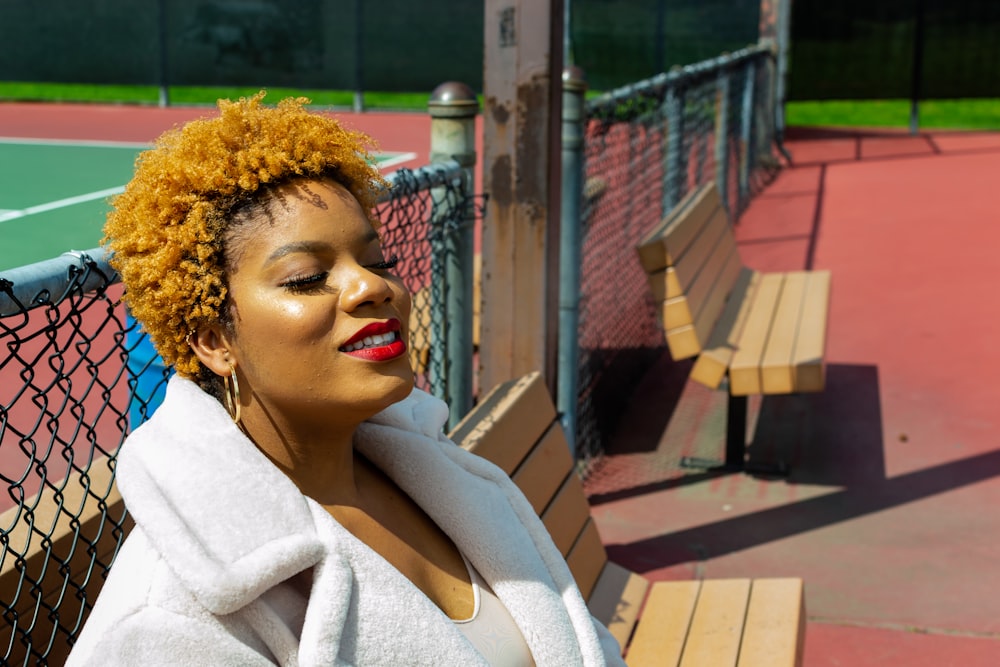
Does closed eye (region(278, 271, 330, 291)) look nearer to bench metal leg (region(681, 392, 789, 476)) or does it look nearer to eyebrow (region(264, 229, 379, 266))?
eyebrow (region(264, 229, 379, 266))

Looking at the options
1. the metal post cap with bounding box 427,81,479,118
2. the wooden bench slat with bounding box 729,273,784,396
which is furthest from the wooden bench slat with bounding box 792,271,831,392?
the metal post cap with bounding box 427,81,479,118

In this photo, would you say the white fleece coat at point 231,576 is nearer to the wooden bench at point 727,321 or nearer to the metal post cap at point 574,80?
the metal post cap at point 574,80

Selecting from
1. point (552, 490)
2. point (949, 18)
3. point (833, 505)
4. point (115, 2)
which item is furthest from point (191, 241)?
point (115, 2)

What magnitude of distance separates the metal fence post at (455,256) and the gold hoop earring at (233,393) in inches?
69.7

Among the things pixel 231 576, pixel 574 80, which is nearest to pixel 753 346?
pixel 574 80

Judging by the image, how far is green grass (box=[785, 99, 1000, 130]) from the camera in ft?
55.9

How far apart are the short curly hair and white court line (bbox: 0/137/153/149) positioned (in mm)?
13201

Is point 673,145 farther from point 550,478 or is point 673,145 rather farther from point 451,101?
point 550,478

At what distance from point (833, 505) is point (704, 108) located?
4.86 metres

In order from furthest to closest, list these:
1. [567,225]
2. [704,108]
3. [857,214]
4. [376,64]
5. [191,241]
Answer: [376,64], [857,214], [704,108], [567,225], [191,241]

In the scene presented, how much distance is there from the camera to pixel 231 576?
1.53 m

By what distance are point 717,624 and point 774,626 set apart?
144mm

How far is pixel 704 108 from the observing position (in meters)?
9.25

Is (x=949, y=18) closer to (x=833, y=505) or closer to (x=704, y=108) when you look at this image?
(x=704, y=108)
